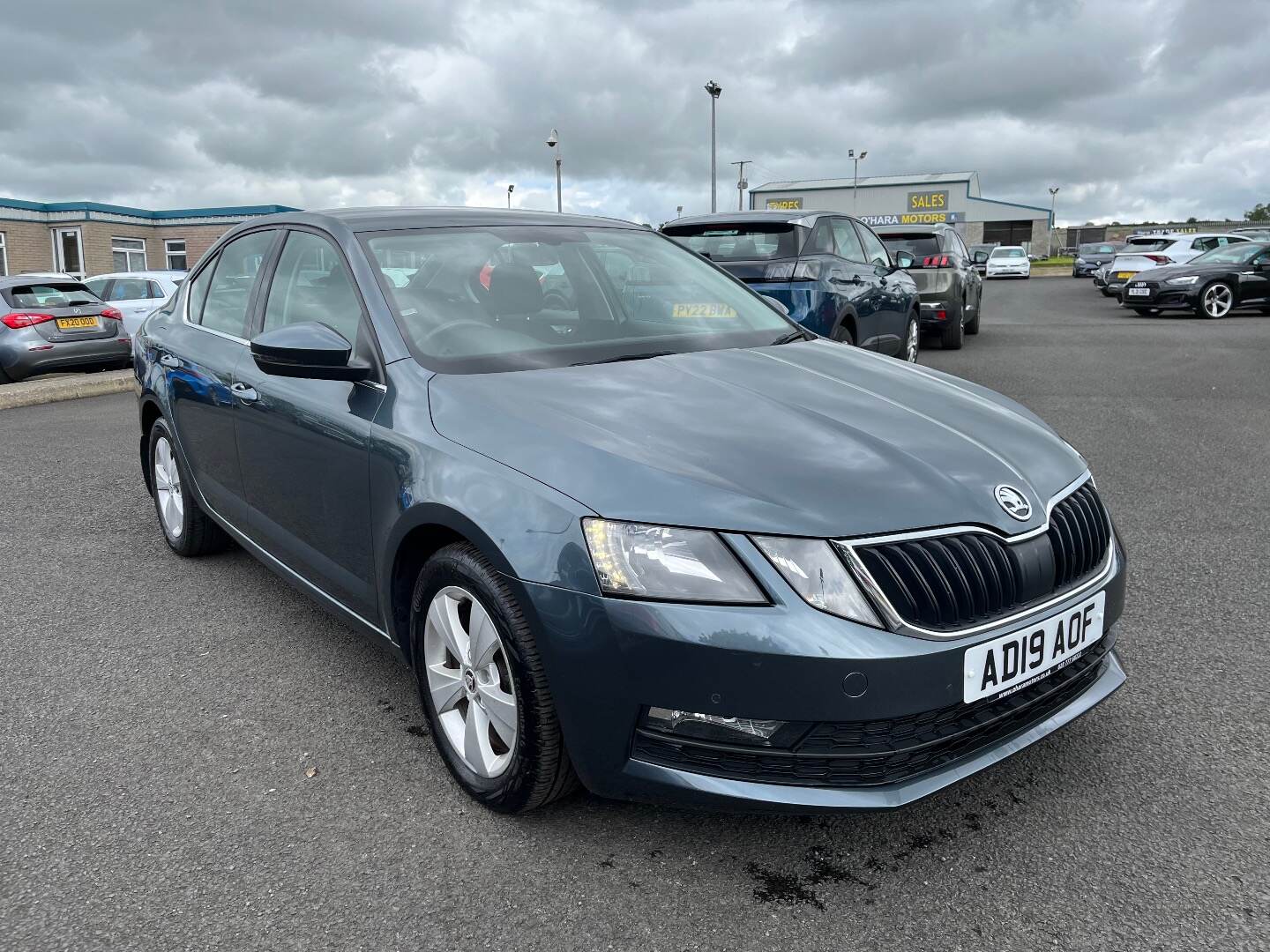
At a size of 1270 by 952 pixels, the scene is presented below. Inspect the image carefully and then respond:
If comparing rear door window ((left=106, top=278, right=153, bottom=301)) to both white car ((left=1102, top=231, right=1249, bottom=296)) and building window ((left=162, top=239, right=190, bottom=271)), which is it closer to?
white car ((left=1102, top=231, right=1249, bottom=296))

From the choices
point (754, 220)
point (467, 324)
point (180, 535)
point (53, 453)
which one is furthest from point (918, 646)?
point (53, 453)

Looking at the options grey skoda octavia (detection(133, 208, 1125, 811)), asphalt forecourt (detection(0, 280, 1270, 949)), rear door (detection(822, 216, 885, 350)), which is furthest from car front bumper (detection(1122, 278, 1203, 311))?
grey skoda octavia (detection(133, 208, 1125, 811))

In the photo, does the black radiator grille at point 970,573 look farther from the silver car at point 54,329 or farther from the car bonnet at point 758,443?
the silver car at point 54,329

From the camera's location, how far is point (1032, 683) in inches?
93.0

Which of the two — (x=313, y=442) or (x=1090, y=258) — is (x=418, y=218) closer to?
(x=313, y=442)

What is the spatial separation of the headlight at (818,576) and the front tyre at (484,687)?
60 centimetres

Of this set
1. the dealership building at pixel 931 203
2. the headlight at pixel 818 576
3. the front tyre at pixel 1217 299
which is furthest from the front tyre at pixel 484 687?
the dealership building at pixel 931 203

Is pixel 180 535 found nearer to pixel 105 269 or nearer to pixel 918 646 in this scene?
pixel 918 646

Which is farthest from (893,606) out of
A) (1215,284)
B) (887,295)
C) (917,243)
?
(1215,284)

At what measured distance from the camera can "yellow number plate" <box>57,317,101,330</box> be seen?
12.2 m

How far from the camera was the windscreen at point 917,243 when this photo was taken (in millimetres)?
13094

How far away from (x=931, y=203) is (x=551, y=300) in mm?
74594

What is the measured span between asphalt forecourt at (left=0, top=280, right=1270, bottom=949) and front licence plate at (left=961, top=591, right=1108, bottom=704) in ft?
1.18

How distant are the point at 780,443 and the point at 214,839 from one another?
170 cm
